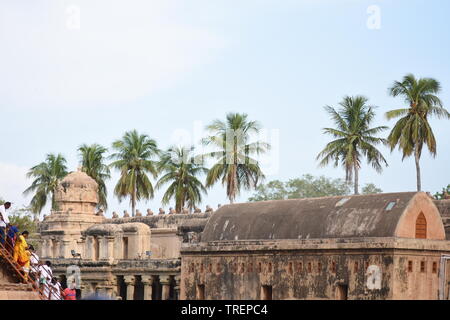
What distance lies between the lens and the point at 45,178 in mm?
89312

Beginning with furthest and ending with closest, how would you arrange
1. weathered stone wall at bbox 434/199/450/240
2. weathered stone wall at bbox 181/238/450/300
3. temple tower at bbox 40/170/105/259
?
1. temple tower at bbox 40/170/105/259
2. weathered stone wall at bbox 434/199/450/240
3. weathered stone wall at bbox 181/238/450/300

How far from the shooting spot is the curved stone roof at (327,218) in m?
45.0

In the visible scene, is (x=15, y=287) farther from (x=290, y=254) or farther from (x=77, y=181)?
(x=77, y=181)

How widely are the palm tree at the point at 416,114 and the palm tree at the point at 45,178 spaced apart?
1502 inches

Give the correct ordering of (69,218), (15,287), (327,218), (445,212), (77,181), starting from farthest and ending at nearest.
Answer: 1. (77,181)
2. (69,218)
3. (445,212)
4. (327,218)
5. (15,287)

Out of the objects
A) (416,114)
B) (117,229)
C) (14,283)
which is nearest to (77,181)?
(117,229)

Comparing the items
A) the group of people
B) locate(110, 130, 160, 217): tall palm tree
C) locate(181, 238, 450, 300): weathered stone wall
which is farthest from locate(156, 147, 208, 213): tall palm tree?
the group of people

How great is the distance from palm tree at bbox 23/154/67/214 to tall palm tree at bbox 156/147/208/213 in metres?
14.8

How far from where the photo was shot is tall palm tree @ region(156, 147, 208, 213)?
7662cm

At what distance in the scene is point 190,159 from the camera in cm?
7719

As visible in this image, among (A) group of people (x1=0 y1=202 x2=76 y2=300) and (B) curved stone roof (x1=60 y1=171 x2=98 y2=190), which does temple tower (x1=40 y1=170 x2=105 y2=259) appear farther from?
(A) group of people (x1=0 y1=202 x2=76 y2=300)

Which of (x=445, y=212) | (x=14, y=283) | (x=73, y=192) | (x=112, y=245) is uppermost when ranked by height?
(x=73, y=192)

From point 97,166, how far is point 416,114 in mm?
35448
